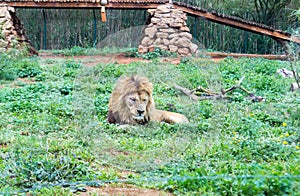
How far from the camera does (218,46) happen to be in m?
A: 19.3

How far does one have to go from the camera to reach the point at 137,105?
721 cm

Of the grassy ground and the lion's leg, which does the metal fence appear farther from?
the lion's leg

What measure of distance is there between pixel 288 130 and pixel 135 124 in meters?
2.09

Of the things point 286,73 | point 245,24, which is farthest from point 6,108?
point 245,24

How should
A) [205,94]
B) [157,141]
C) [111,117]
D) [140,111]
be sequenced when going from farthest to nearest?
[205,94], [111,117], [140,111], [157,141]

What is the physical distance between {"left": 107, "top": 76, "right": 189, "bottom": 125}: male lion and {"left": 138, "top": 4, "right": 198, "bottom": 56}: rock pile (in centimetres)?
800

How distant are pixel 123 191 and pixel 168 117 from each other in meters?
2.82

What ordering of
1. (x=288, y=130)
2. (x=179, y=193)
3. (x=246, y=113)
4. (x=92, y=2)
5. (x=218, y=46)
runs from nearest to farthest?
(x=179, y=193), (x=288, y=130), (x=246, y=113), (x=92, y=2), (x=218, y=46)

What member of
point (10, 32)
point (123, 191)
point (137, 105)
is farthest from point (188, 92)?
point (10, 32)

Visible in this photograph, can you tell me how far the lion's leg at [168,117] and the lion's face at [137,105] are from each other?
0.27 m

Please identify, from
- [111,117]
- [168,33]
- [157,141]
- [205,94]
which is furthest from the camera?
[168,33]

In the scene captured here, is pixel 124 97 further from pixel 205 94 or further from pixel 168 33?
pixel 168 33

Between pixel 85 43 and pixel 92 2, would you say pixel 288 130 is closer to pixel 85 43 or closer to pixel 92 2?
pixel 92 2

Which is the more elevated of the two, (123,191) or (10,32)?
(10,32)
